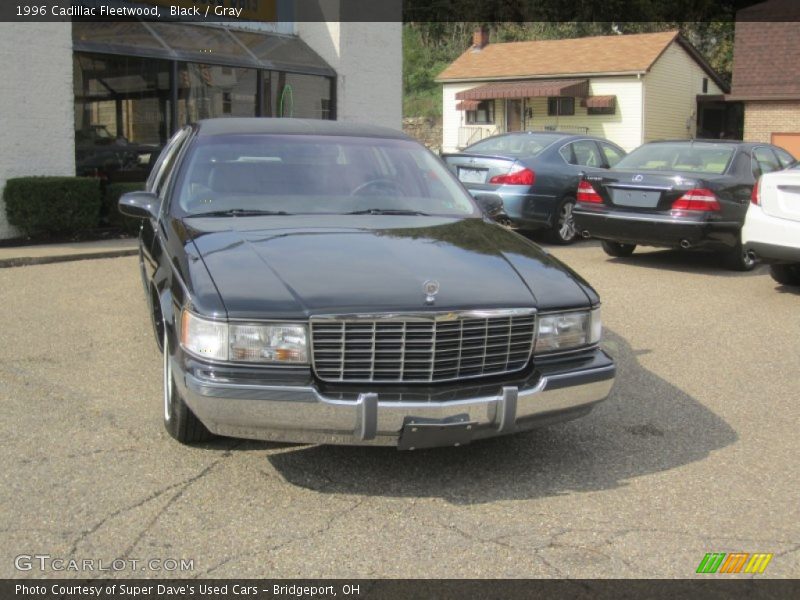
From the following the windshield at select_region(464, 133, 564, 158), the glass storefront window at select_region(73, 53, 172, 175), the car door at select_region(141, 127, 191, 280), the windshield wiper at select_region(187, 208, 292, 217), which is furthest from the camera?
the glass storefront window at select_region(73, 53, 172, 175)

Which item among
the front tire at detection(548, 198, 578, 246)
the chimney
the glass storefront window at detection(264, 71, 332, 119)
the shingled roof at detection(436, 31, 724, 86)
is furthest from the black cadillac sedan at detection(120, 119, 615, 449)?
the chimney

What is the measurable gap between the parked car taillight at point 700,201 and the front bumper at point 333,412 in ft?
22.5

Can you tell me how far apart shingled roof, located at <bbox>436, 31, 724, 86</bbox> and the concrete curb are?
29.8 metres

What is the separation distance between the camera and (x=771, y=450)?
4.85 m

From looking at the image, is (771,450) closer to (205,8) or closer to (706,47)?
(205,8)

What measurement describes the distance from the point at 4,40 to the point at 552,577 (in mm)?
11354

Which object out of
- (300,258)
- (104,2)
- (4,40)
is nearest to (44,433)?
(300,258)

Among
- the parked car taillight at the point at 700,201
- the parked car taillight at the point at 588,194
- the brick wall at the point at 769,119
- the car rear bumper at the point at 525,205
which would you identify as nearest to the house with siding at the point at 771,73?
the brick wall at the point at 769,119

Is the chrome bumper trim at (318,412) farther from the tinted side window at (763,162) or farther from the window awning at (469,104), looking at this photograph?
the window awning at (469,104)

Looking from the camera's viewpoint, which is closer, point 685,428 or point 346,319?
point 346,319

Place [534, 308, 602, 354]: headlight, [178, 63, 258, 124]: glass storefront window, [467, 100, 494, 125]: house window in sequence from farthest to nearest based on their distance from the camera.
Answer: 1. [467, 100, 494, 125]: house window
2. [178, 63, 258, 124]: glass storefront window
3. [534, 308, 602, 354]: headlight

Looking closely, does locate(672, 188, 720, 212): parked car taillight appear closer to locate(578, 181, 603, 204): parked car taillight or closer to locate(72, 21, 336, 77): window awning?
locate(578, 181, 603, 204): parked car taillight

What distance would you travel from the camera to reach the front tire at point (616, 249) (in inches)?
469

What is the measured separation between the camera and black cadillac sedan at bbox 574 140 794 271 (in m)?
10.3
